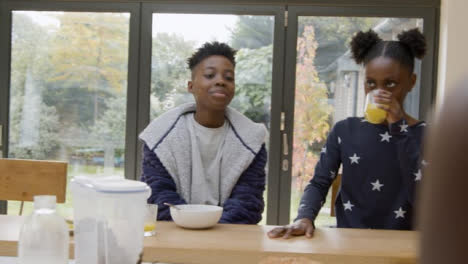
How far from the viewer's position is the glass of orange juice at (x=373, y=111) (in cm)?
168

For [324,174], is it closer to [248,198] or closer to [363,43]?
[248,198]

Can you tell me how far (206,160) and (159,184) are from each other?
278mm

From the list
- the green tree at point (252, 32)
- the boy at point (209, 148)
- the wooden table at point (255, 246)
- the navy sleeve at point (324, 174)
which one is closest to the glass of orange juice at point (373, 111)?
the navy sleeve at point (324, 174)

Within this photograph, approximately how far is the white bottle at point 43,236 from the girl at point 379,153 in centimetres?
89

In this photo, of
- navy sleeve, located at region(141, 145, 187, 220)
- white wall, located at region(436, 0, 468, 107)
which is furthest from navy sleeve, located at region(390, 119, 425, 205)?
white wall, located at region(436, 0, 468, 107)

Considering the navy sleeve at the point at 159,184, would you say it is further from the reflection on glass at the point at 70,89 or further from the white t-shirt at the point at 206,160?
the reflection on glass at the point at 70,89

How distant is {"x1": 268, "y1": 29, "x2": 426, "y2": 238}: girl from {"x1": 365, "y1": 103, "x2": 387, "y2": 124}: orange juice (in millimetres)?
19

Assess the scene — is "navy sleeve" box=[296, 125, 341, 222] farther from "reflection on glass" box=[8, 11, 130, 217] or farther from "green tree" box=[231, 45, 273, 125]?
"reflection on glass" box=[8, 11, 130, 217]

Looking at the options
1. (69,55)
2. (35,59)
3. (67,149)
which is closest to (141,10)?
(69,55)

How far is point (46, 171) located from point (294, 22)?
2241mm

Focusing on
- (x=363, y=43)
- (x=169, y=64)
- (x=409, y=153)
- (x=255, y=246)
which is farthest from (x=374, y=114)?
(x=169, y=64)

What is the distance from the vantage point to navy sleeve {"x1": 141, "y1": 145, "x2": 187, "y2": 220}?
182 centimetres

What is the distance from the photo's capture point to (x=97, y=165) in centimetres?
380

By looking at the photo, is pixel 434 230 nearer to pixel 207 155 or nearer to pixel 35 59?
pixel 207 155
